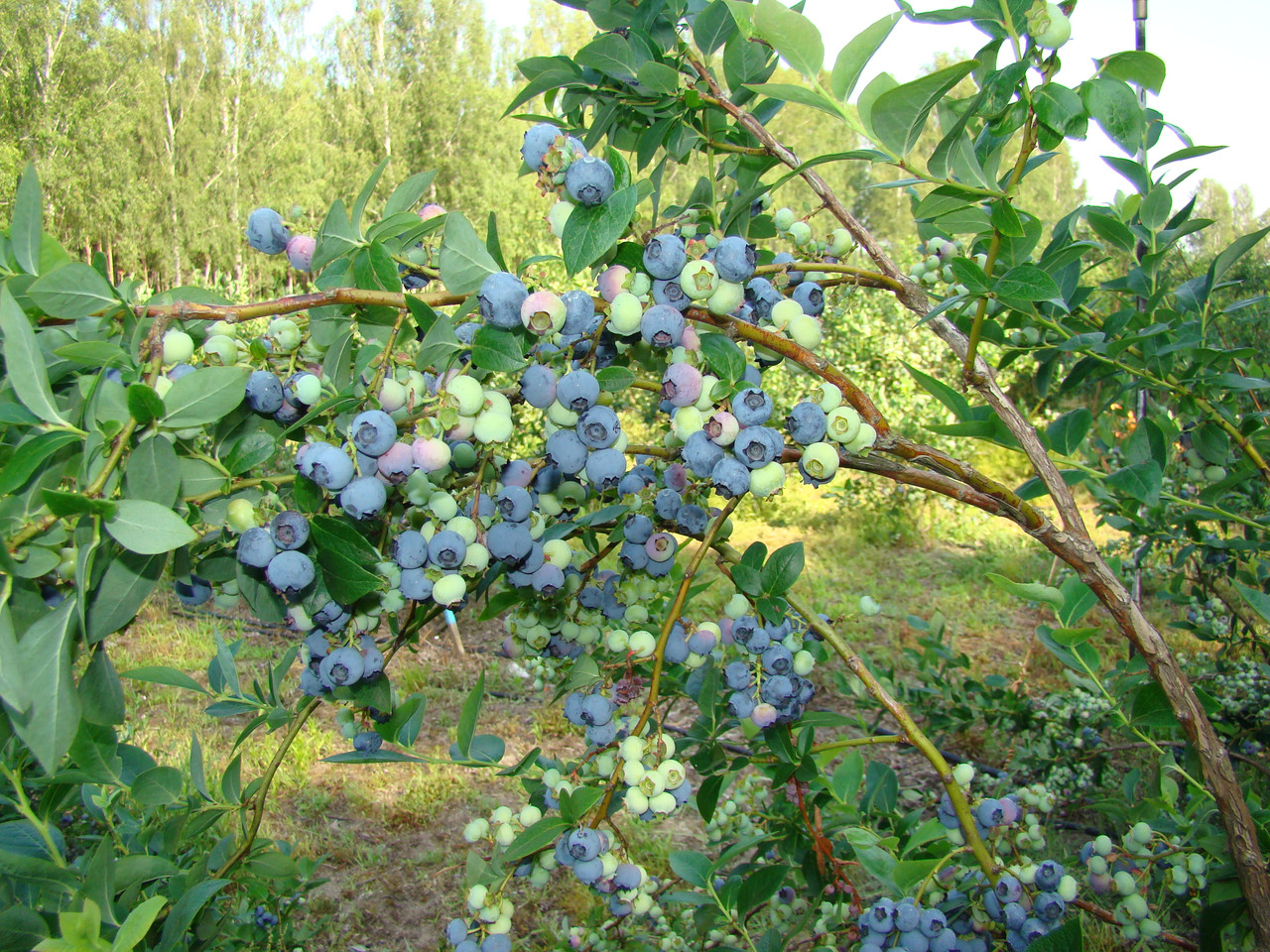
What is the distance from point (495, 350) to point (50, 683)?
0.32 meters

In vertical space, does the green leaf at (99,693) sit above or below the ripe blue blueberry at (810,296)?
below

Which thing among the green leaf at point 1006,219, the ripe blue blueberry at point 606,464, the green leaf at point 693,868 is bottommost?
the green leaf at point 693,868

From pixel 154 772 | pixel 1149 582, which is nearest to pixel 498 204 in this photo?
pixel 1149 582

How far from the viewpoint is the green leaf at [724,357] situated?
A: 0.55 meters

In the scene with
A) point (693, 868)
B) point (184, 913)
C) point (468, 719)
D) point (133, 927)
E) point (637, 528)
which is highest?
point (637, 528)

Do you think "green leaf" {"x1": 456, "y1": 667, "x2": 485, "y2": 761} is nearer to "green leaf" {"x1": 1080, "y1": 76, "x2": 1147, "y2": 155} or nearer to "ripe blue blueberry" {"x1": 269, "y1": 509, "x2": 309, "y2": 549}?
"ripe blue blueberry" {"x1": 269, "y1": 509, "x2": 309, "y2": 549}

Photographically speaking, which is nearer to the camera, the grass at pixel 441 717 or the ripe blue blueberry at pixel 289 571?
the ripe blue blueberry at pixel 289 571

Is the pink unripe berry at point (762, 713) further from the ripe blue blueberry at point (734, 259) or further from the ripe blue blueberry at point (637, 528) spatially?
the ripe blue blueberry at point (734, 259)

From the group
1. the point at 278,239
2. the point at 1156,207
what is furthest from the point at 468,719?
the point at 1156,207

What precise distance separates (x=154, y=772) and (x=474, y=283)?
0.69 metres

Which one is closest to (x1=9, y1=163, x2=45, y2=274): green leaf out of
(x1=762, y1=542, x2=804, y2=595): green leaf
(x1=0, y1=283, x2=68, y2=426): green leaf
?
(x1=0, y1=283, x2=68, y2=426): green leaf

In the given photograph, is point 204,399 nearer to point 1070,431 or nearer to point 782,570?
point 782,570

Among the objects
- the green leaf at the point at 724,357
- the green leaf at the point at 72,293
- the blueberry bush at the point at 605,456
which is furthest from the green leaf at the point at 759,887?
the green leaf at the point at 72,293

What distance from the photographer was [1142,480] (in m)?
0.88
